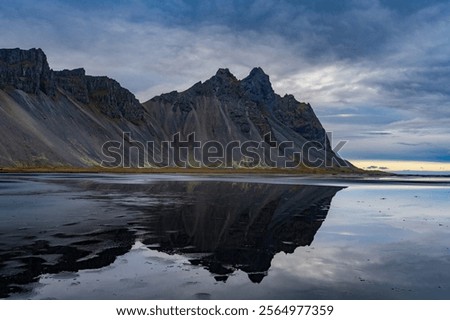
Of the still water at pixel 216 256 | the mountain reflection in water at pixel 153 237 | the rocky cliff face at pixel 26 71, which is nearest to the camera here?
the still water at pixel 216 256

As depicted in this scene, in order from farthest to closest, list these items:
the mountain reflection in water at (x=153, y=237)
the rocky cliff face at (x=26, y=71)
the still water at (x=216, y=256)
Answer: the rocky cliff face at (x=26, y=71) → the mountain reflection in water at (x=153, y=237) → the still water at (x=216, y=256)

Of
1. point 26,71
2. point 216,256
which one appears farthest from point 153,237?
point 26,71

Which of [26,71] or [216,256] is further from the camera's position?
[26,71]

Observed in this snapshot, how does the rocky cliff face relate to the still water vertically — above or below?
above

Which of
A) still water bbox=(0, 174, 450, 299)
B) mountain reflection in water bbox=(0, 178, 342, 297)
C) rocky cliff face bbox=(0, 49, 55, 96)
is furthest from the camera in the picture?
rocky cliff face bbox=(0, 49, 55, 96)

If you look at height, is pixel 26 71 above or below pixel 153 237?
above

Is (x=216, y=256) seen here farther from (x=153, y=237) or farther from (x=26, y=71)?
(x=26, y=71)

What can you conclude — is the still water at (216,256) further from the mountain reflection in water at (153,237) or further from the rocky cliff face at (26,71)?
the rocky cliff face at (26,71)

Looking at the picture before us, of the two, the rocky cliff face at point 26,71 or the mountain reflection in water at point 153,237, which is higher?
the rocky cliff face at point 26,71

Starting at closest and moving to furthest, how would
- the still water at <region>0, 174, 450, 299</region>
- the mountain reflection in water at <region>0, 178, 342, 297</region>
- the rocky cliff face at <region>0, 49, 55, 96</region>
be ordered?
the still water at <region>0, 174, 450, 299</region>, the mountain reflection in water at <region>0, 178, 342, 297</region>, the rocky cliff face at <region>0, 49, 55, 96</region>

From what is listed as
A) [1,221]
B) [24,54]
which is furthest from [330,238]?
[24,54]

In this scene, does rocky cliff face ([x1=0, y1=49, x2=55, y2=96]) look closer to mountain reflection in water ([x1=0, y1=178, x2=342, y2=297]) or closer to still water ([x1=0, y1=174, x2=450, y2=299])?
mountain reflection in water ([x1=0, y1=178, x2=342, y2=297])

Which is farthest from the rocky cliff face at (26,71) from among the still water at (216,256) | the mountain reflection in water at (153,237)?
the still water at (216,256)

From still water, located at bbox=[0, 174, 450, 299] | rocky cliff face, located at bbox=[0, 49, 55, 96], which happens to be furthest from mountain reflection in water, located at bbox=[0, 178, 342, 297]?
rocky cliff face, located at bbox=[0, 49, 55, 96]
